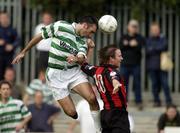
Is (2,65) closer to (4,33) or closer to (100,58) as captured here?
(4,33)

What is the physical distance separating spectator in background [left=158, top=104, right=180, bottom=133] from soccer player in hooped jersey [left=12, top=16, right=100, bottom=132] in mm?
4729

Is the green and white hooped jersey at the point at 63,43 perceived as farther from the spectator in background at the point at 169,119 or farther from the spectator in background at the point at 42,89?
the spectator in background at the point at 42,89

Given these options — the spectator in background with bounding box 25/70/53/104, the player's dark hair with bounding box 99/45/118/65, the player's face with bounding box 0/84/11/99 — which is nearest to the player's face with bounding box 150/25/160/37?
the spectator in background with bounding box 25/70/53/104

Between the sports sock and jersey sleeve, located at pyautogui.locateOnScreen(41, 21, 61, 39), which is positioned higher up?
jersey sleeve, located at pyautogui.locateOnScreen(41, 21, 61, 39)

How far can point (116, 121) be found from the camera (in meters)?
11.9

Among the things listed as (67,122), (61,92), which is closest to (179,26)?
(67,122)

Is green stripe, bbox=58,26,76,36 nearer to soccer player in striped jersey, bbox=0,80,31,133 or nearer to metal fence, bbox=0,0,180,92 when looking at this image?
soccer player in striped jersey, bbox=0,80,31,133

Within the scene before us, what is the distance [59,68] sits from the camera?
12430 millimetres

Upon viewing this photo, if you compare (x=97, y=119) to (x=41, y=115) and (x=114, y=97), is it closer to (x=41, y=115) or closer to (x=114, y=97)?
(x=114, y=97)

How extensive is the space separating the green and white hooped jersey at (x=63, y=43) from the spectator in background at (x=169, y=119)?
5026mm

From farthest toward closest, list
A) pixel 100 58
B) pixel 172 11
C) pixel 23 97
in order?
pixel 172 11
pixel 23 97
pixel 100 58

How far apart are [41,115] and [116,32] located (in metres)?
4.11

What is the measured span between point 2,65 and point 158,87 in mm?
3388

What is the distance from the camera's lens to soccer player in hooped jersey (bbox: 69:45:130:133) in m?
11.9
